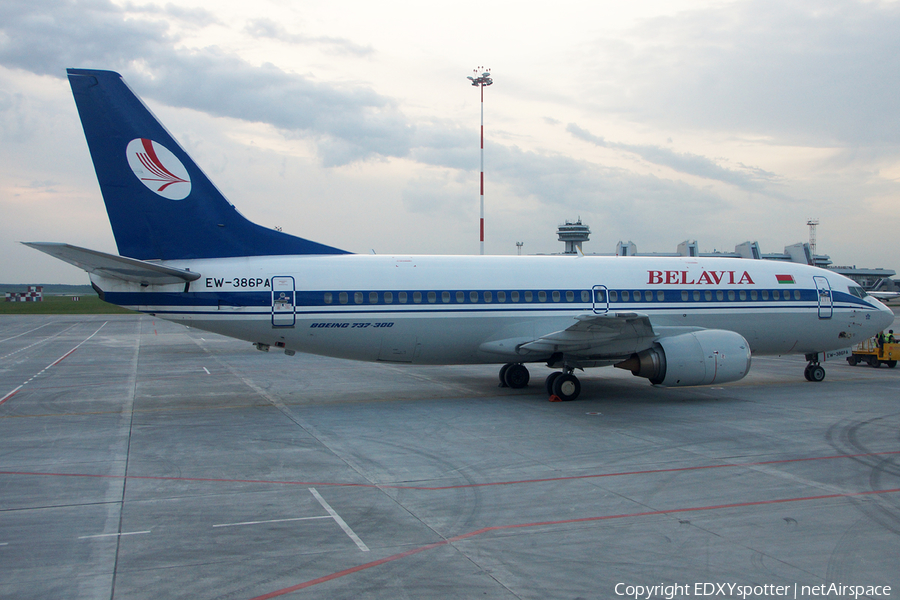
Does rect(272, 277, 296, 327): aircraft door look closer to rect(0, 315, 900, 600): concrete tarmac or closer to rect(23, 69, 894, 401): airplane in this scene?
rect(23, 69, 894, 401): airplane

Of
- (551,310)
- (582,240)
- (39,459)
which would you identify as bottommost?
(39,459)

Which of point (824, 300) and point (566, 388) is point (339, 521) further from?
point (824, 300)

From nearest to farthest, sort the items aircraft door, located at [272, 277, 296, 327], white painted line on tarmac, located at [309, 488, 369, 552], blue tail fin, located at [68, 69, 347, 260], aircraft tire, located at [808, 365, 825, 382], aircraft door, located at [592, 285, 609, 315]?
1. white painted line on tarmac, located at [309, 488, 369, 552]
2. blue tail fin, located at [68, 69, 347, 260]
3. aircraft door, located at [272, 277, 296, 327]
4. aircraft door, located at [592, 285, 609, 315]
5. aircraft tire, located at [808, 365, 825, 382]

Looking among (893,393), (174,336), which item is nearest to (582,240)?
(174,336)

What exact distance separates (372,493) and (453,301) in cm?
844

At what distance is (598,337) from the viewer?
15828 mm

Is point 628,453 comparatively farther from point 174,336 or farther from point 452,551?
point 174,336

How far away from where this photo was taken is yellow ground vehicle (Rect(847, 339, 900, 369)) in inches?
944

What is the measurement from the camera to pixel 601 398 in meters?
17.0

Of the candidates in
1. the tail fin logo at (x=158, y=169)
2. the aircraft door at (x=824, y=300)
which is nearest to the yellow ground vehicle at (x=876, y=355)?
the aircraft door at (x=824, y=300)

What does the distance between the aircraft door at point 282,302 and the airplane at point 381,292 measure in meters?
0.02

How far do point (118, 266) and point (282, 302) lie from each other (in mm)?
3619

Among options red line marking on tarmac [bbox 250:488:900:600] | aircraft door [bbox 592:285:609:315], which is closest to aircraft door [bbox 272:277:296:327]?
aircraft door [bbox 592:285:609:315]

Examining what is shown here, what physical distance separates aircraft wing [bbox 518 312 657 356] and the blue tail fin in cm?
767
